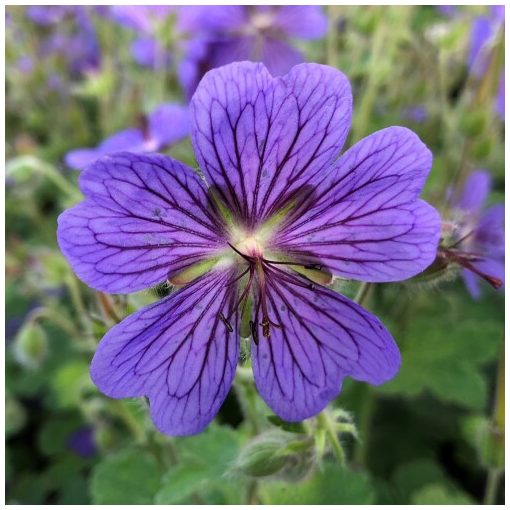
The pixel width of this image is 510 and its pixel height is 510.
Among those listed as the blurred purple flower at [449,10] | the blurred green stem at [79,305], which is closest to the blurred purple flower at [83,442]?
the blurred green stem at [79,305]

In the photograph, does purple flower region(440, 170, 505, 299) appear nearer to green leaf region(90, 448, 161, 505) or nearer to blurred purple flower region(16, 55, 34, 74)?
green leaf region(90, 448, 161, 505)

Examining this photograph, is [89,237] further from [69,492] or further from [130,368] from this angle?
[69,492]

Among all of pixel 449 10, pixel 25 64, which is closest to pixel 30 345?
pixel 25 64

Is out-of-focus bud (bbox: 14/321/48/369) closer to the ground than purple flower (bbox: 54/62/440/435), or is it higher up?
closer to the ground

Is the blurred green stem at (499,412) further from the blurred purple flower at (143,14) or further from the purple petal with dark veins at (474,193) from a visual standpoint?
the blurred purple flower at (143,14)

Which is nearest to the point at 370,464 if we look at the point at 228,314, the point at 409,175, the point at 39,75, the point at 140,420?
the point at 140,420

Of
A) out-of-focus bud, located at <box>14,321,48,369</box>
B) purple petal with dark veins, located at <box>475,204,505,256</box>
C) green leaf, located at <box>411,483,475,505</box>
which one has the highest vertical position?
purple petal with dark veins, located at <box>475,204,505,256</box>

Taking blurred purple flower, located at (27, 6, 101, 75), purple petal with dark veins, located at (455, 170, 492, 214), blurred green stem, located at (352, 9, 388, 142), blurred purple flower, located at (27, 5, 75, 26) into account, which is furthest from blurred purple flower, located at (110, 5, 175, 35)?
purple petal with dark veins, located at (455, 170, 492, 214)
